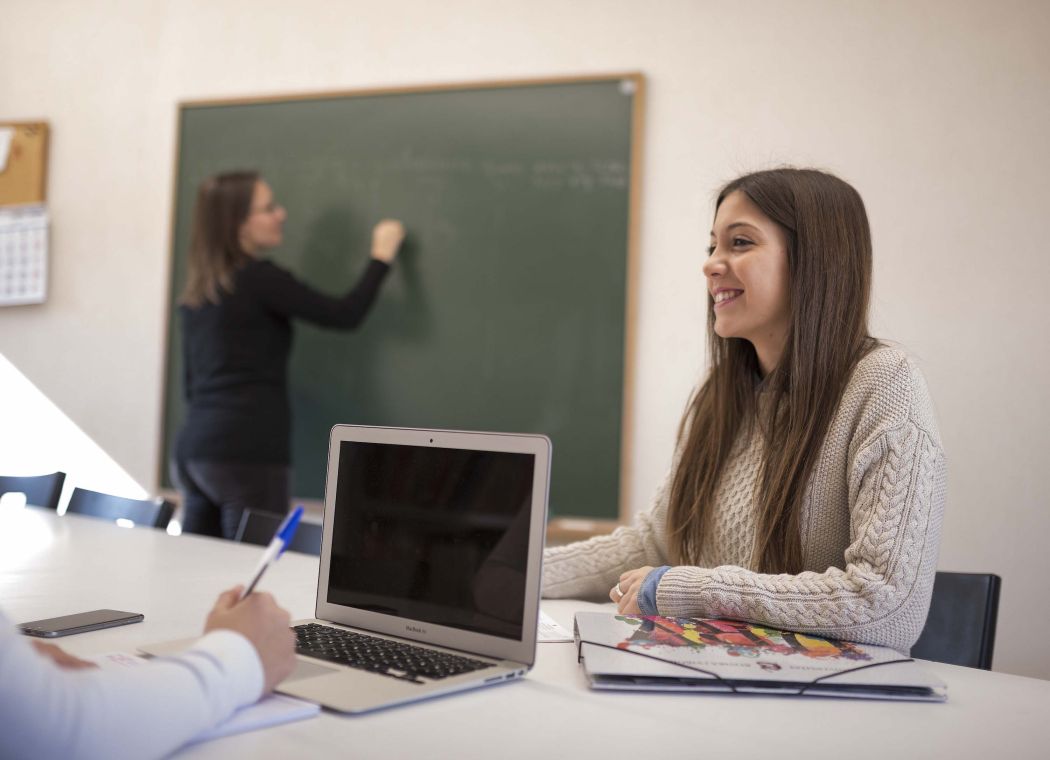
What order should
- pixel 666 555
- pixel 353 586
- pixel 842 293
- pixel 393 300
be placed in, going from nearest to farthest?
pixel 353 586 → pixel 842 293 → pixel 666 555 → pixel 393 300

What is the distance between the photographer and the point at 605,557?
1630mm

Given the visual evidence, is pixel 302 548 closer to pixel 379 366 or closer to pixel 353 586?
pixel 353 586

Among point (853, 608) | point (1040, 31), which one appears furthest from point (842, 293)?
point (1040, 31)

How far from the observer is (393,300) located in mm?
3340

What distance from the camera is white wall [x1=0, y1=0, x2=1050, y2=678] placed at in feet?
8.94

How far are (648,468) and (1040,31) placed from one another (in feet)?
5.80

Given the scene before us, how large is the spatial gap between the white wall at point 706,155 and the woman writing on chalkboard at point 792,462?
1330mm

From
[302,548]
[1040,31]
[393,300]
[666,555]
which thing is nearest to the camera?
[666,555]

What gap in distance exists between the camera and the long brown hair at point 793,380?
4.76ft

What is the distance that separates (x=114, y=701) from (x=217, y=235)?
2.76 metres

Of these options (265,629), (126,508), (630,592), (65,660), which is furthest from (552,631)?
(126,508)

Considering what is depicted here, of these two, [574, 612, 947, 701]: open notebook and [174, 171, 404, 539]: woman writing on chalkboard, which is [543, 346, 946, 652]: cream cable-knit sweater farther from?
[174, 171, 404, 539]: woman writing on chalkboard

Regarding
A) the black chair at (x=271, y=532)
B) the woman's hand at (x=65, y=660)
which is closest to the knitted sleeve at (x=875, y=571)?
the woman's hand at (x=65, y=660)

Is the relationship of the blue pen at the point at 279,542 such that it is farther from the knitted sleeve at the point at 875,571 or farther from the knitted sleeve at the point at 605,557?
the knitted sleeve at the point at 605,557
